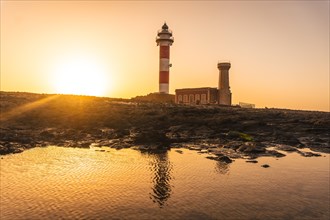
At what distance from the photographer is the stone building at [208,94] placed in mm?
64375

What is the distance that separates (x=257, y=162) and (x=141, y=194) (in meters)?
7.55

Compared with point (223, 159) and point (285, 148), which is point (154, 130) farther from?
point (223, 159)

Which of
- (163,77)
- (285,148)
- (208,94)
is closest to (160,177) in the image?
(285,148)

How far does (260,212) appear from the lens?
8.88m

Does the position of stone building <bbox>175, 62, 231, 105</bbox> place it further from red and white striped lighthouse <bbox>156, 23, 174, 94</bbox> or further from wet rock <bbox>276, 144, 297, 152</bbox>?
wet rock <bbox>276, 144, 297, 152</bbox>

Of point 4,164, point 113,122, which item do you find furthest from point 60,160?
point 113,122

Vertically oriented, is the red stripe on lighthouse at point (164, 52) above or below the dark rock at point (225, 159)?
above

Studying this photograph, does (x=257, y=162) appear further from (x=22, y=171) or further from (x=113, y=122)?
(x=113, y=122)

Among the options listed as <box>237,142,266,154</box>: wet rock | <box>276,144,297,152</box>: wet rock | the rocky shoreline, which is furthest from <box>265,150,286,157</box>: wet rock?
<box>276,144,297,152</box>: wet rock

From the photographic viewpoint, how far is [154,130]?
26.5m

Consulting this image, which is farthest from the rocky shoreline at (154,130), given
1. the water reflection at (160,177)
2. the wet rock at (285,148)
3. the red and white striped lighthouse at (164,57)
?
the red and white striped lighthouse at (164,57)

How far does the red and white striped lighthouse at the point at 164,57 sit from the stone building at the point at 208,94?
4.77 metres

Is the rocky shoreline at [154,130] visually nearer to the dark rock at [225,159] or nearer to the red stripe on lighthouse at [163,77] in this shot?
the dark rock at [225,159]

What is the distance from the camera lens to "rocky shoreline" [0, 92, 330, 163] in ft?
65.2
